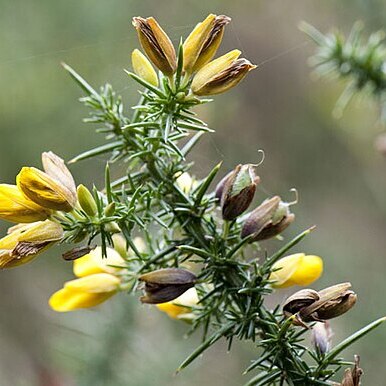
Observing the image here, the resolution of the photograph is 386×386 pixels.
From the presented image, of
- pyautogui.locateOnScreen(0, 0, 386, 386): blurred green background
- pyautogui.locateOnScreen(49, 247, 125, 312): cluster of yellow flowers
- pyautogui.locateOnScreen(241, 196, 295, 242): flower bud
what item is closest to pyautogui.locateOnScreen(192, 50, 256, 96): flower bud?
pyautogui.locateOnScreen(241, 196, 295, 242): flower bud

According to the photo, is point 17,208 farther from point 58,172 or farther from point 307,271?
point 307,271

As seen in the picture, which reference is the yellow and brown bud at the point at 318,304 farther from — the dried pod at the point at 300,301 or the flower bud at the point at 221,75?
the flower bud at the point at 221,75

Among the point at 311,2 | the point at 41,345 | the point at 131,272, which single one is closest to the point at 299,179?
the point at 311,2

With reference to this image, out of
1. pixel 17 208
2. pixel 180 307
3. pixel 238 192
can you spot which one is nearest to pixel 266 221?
pixel 238 192

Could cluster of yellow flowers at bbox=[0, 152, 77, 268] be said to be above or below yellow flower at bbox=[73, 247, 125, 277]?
above

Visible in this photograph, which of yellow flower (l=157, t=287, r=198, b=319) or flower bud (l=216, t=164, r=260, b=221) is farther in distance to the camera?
yellow flower (l=157, t=287, r=198, b=319)

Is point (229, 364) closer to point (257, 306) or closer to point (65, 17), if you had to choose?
point (65, 17)

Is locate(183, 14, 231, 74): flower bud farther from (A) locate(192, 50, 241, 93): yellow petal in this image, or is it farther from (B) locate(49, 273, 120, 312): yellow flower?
(B) locate(49, 273, 120, 312): yellow flower

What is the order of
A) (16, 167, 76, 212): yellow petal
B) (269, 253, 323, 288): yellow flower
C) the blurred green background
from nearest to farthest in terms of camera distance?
(16, 167, 76, 212): yellow petal
(269, 253, 323, 288): yellow flower
the blurred green background
